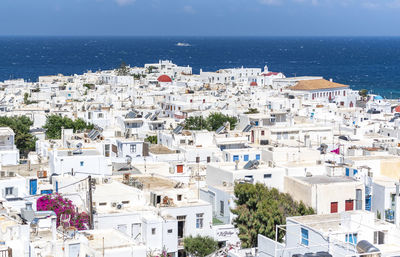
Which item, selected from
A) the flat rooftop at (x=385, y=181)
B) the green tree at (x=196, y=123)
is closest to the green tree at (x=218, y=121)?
the green tree at (x=196, y=123)

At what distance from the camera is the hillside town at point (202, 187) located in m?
15.3

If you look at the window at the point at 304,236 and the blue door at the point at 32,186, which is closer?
the window at the point at 304,236

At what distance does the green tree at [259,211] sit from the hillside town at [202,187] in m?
0.04

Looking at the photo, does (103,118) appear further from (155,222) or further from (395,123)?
(155,222)

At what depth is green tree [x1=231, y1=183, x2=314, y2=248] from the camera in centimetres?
1991

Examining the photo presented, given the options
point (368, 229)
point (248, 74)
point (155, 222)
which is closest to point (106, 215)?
point (155, 222)

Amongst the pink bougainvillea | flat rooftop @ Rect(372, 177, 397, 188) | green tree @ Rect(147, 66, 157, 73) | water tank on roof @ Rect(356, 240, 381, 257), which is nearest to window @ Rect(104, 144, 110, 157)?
flat rooftop @ Rect(372, 177, 397, 188)

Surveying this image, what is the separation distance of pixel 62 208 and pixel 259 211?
5043mm

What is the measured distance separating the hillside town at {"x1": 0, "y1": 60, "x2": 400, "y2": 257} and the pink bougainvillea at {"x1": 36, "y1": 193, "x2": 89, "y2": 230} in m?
0.04

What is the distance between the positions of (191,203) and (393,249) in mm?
7501

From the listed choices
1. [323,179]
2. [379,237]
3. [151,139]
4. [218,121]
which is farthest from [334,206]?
[218,121]

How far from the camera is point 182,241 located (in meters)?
20.0

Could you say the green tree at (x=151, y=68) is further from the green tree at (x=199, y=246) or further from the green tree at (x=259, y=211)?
the green tree at (x=199, y=246)

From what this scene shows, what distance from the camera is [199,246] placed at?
19.6 metres
